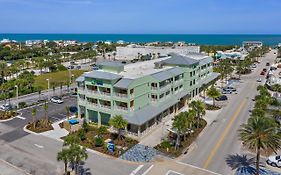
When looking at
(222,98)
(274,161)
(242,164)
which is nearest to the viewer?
(274,161)

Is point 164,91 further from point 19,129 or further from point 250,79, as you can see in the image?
point 250,79

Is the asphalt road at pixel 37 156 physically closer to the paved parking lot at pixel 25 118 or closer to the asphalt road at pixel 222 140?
the paved parking lot at pixel 25 118

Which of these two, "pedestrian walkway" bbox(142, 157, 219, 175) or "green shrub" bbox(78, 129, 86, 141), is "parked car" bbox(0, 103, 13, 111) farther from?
"pedestrian walkway" bbox(142, 157, 219, 175)

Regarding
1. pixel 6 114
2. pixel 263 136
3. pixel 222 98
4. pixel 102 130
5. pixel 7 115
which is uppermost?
pixel 263 136

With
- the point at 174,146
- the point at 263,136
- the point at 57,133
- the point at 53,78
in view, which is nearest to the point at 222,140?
the point at 174,146

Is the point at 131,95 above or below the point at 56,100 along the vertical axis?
above

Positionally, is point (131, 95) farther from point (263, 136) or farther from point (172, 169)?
point (263, 136)

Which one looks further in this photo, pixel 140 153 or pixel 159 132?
pixel 159 132

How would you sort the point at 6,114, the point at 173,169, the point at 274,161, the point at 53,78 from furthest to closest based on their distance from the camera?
1. the point at 53,78
2. the point at 6,114
3. the point at 274,161
4. the point at 173,169
